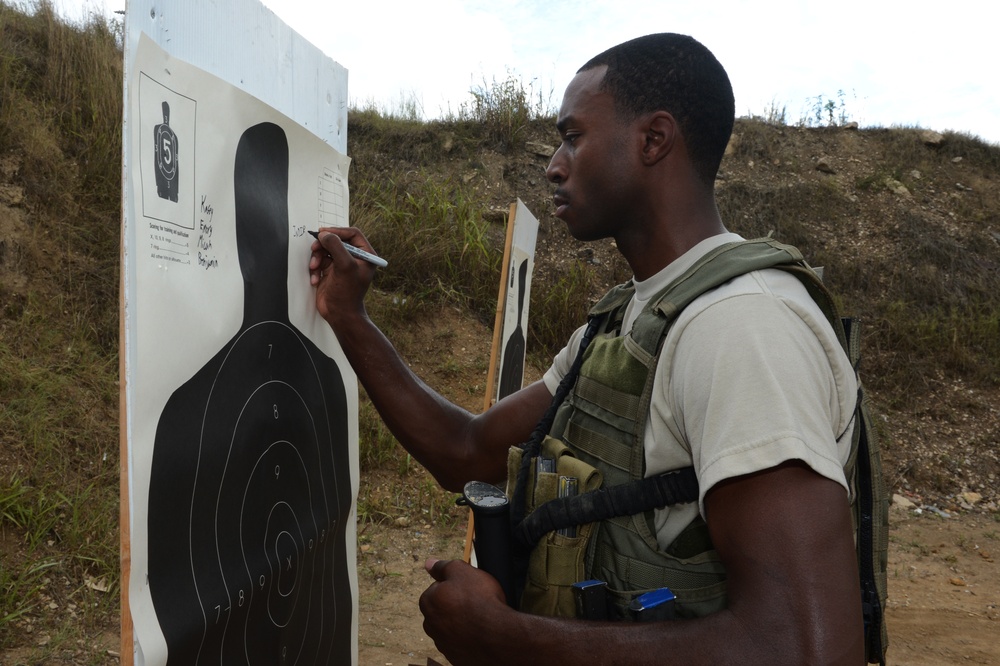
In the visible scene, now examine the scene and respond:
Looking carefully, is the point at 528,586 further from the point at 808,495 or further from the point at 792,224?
the point at 792,224

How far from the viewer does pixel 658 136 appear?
52.1 inches

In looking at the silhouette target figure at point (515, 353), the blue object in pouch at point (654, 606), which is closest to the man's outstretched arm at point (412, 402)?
the blue object in pouch at point (654, 606)

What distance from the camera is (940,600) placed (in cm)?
388

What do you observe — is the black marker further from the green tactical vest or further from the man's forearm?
the green tactical vest

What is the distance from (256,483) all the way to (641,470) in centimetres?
66

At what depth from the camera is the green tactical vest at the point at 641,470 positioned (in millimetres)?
1083

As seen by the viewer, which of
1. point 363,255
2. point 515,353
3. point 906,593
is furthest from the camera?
point 906,593

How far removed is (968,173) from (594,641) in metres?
9.26

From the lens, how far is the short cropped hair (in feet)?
4.35

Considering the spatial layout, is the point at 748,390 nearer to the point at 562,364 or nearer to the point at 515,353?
the point at 562,364

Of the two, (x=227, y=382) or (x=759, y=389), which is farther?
(x=227, y=382)

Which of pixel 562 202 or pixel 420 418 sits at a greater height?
pixel 562 202

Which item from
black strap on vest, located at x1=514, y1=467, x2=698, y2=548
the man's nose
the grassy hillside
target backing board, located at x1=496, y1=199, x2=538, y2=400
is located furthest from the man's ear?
the grassy hillside

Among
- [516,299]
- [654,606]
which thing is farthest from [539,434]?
[516,299]
